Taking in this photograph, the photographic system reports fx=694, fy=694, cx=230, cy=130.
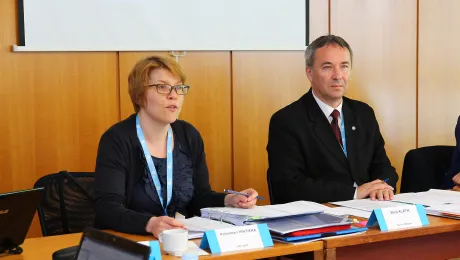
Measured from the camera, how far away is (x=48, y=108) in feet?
13.9

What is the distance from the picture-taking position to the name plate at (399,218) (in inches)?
99.4

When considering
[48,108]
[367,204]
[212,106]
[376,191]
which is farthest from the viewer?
[212,106]

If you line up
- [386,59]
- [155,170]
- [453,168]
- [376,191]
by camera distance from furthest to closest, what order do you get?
[386,59]
[453,168]
[376,191]
[155,170]

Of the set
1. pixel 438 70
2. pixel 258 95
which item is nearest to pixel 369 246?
pixel 258 95

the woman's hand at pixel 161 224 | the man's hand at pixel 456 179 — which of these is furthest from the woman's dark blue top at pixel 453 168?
the woman's hand at pixel 161 224

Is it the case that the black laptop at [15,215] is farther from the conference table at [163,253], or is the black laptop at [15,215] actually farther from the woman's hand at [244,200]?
the woman's hand at [244,200]

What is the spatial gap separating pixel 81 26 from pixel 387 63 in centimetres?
241

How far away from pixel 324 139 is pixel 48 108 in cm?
175

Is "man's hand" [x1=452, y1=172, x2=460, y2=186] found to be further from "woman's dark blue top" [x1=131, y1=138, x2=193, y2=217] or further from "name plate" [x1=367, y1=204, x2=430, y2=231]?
"woman's dark blue top" [x1=131, y1=138, x2=193, y2=217]

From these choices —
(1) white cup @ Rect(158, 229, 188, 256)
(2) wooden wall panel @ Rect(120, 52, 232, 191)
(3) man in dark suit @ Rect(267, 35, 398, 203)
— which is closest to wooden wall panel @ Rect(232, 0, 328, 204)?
(2) wooden wall panel @ Rect(120, 52, 232, 191)

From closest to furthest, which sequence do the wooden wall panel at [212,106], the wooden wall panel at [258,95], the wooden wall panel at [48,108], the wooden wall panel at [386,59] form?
the wooden wall panel at [48,108] < the wooden wall panel at [212,106] < the wooden wall panel at [258,95] < the wooden wall panel at [386,59]

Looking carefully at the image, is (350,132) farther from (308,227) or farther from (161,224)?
(161,224)

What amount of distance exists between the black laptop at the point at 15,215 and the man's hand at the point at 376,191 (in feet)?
4.91

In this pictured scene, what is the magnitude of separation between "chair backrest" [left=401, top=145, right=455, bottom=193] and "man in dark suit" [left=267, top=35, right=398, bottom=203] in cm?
30
